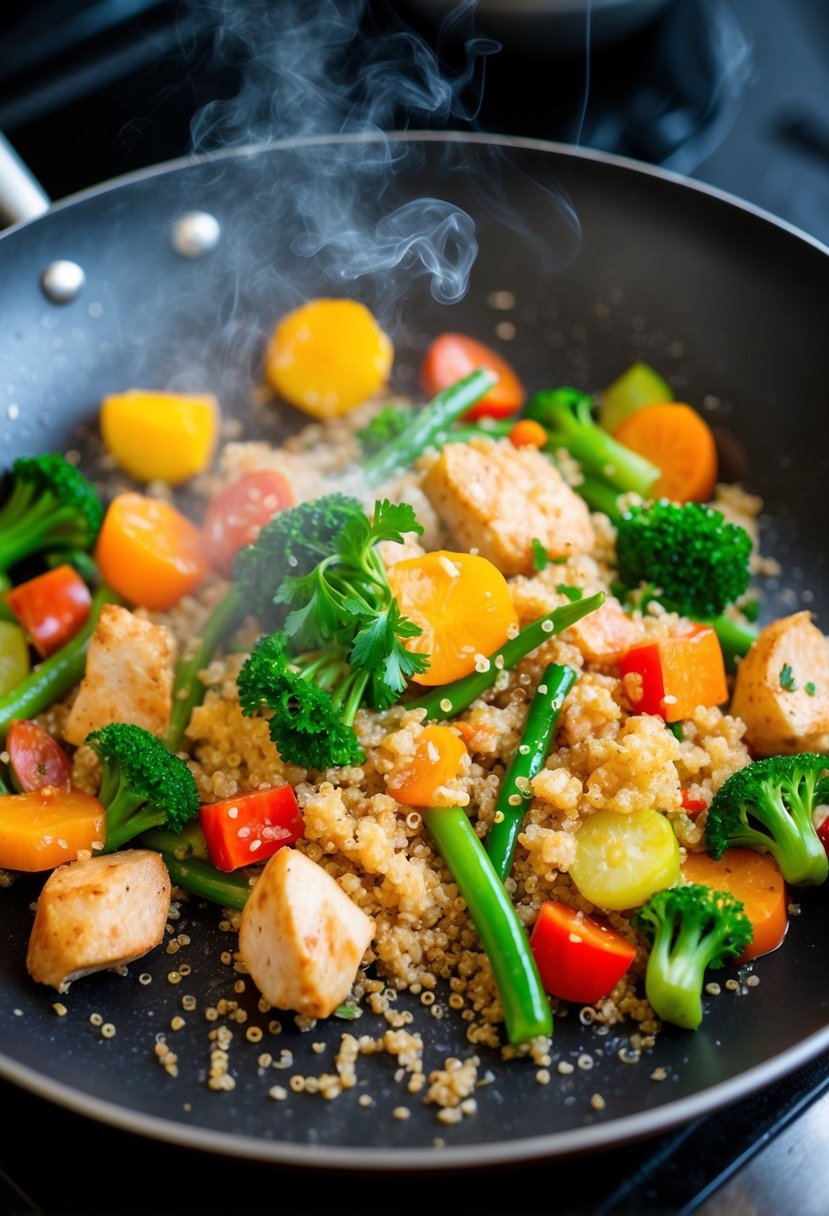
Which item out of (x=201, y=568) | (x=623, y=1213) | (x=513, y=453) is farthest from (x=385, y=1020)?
(x=513, y=453)

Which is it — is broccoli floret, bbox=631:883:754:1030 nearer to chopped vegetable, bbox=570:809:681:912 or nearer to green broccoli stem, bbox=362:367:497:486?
chopped vegetable, bbox=570:809:681:912

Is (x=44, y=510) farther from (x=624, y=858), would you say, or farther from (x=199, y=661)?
(x=624, y=858)

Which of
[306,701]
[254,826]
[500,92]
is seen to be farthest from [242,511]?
[500,92]

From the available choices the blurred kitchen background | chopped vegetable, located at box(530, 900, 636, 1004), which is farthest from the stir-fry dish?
the blurred kitchen background

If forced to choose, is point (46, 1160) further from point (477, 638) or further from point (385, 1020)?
point (477, 638)

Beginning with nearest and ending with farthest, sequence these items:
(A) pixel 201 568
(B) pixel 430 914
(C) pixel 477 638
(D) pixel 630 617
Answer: (B) pixel 430 914
(C) pixel 477 638
(D) pixel 630 617
(A) pixel 201 568
